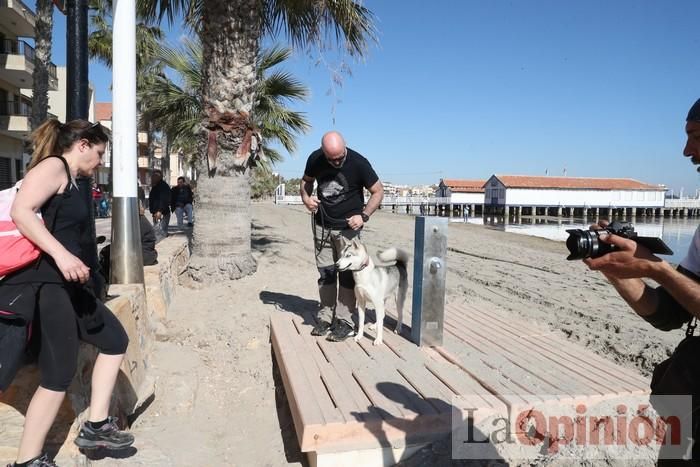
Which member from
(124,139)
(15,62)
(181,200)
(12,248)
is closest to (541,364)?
(12,248)

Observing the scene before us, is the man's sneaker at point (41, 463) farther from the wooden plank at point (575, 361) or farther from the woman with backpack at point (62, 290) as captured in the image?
the wooden plank at point (575, 361)

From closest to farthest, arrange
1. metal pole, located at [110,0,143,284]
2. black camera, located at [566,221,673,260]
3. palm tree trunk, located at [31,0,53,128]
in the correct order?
black camera, located at [566,221,673,260] < metal pole, located at [110,0,143,284] < palm tree trunk, located at [31,0,53,128]

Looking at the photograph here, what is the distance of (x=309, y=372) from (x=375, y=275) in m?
1.04

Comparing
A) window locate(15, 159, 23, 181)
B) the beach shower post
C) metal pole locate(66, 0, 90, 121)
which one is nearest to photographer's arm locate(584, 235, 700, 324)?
the beach shower post

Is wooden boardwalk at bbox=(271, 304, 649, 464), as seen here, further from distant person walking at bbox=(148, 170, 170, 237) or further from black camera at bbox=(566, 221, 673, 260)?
distant person walking at bbox=(148, 170, 170, 237)

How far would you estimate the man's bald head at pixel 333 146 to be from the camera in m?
4.04

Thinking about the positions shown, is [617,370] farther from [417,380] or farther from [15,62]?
[15,62]

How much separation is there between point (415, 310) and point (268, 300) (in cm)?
244

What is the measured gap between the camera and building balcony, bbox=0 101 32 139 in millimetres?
25672

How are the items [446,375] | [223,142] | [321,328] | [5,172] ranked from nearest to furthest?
1. [446,375]
2. [321,328]
3. [223,142]
4. [5,172]

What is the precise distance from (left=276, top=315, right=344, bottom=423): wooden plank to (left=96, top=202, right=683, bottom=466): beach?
0.43m

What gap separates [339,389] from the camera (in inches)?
124

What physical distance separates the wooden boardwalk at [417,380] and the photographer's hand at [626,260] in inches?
59.5

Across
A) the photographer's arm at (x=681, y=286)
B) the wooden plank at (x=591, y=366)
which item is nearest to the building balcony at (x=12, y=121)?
the wooden plank at (x=591, y=366)
